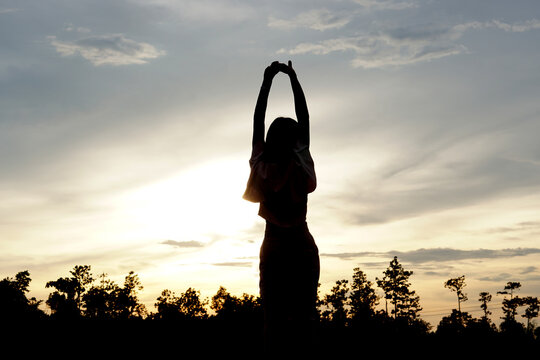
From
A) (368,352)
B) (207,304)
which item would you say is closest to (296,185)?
(368,352)

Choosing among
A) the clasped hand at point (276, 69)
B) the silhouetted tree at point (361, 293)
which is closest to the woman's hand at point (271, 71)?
the clasped hand at point (276, 69)

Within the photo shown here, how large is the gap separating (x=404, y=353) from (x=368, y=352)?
2.88 ft

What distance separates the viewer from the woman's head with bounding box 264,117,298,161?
742 cm

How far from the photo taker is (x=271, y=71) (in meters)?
7.73

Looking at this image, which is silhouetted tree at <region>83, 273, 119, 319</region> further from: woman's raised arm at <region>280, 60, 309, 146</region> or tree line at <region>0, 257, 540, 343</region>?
woman's raised arm at <region>280, 60, 309, 146</region>

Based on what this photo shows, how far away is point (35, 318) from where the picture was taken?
14070mm

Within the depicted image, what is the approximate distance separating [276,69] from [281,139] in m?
1.13

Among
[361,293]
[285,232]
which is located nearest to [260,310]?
[285,232]

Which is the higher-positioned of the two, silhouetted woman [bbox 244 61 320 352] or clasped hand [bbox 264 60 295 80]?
clasped hand [bbox 264 60 295 80]

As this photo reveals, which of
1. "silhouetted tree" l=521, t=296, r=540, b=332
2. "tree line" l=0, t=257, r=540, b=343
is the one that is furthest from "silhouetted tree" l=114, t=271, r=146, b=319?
"silhouetted tree" l=521, t=296, r=540, b=332

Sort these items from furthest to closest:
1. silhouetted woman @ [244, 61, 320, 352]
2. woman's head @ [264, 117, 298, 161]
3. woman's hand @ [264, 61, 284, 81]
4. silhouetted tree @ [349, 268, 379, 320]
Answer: silhouetted tree @ [349, 268, 379, 320], woman's hand @ [264, 61, 284, 81], woman's head @ [264, 117, 298, 161], silhouetted woman @ [244, 61, 320, 352]

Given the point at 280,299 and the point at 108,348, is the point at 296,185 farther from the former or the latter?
the point at 108,348

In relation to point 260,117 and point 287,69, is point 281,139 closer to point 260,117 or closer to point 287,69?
point 260,117

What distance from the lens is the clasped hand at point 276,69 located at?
772cm
